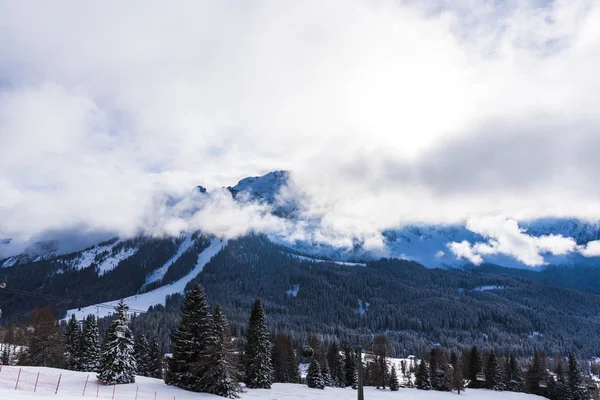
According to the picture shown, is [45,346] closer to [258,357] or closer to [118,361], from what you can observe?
[118,361]

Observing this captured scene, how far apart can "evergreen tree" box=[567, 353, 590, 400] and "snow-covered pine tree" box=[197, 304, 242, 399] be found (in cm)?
8252

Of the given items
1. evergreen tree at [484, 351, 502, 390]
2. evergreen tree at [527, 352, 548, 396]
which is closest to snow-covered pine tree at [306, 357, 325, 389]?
evergreen tree at [484, 351, 502, 390]

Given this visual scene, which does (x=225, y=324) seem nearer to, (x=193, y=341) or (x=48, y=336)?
(x=193, y=341)

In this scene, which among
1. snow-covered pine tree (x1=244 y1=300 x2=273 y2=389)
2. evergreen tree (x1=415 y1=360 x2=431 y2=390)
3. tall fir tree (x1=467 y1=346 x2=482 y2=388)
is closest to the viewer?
snow-covered pine tree (x1=244 y1=300 x2=273 y2=389)

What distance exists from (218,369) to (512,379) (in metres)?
86.5

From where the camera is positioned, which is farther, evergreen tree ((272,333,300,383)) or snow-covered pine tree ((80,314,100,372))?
evergreen tree ((272,333,300,383))

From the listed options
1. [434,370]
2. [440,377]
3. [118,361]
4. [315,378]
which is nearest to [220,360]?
[118,361]

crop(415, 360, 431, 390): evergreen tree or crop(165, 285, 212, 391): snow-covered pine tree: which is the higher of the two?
crop(165, 285, 212, 391): snow-covered pine tree

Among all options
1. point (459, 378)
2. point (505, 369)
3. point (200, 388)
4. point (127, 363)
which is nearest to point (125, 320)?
point (127, 363)

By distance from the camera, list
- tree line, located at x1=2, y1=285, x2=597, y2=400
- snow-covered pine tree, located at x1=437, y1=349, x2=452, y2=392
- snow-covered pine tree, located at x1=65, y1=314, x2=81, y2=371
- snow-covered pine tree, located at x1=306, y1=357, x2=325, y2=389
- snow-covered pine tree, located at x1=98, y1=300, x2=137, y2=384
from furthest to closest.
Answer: snow-covered pine tree, located at x1=437, y1=349, x2=452, y2=392 → snow-covered pine tree, located at x1=65, y1=314, x2=81, y2=371 → snow-covered pine tree, located at x1=306, y1=357, x2=325, y2=389 → tree line, located at x1=2, y1=285, x2=597, y2=400 → snow-covered pine tree, located at x1=98, y1=300, x2=137, y2=384

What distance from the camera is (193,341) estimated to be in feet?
186

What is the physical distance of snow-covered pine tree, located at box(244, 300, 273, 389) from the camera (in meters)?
66.5

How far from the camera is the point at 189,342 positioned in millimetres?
56938

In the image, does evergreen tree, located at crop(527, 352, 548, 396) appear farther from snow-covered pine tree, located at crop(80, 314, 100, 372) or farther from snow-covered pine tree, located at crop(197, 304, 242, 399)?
snow-covered pine tree, located at crop(80, 314, 100, 372)
